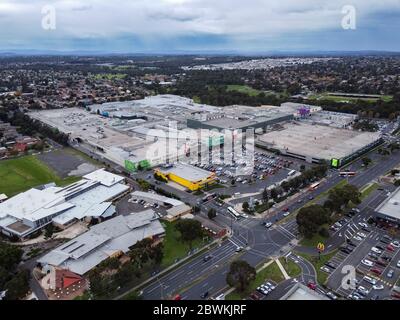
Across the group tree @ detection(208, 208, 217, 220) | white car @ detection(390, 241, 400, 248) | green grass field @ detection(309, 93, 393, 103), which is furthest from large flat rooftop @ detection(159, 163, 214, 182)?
green grass field @ detection(309, 93, 393, 103)

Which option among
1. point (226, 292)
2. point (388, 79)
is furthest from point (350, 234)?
point (388, 79)

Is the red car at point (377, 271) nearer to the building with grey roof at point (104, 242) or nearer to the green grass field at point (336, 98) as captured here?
the building with grey roof at point (104, 242)

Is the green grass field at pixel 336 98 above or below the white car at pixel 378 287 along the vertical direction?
above

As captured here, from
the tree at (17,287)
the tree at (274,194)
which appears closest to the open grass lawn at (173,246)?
the tree at (17,287)

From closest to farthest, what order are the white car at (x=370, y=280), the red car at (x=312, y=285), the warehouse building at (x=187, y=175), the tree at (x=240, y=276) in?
the tree at (x=240, y=276) → the red car at (x=312, y=285) → the white car at (x=370, y=280) → the warehouse building at (x=187, y=175)

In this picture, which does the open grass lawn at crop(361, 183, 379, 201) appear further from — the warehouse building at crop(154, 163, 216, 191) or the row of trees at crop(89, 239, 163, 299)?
the row of trees at crop(89, 239, 163, 299)
